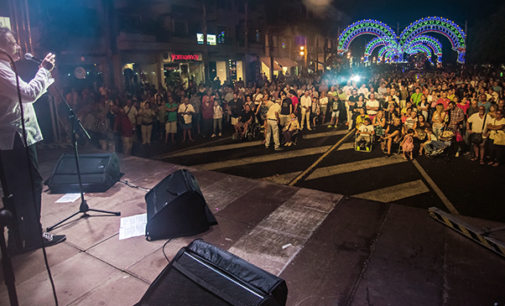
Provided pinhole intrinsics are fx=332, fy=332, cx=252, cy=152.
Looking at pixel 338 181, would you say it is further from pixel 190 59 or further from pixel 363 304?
pixel 190 59

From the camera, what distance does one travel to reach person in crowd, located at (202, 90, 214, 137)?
1284 cm

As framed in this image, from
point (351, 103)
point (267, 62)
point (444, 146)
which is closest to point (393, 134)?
point (444, 146)

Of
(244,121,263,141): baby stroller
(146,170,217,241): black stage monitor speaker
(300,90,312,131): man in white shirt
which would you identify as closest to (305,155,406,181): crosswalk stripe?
(146,170,217,241): black stage monitor speaker

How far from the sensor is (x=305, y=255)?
13.5 feet

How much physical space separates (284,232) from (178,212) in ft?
4.92

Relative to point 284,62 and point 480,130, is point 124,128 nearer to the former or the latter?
point 480,130

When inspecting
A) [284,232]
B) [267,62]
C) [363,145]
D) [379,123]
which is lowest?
[284,232]

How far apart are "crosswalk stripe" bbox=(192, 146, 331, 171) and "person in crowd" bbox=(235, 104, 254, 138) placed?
101 inches

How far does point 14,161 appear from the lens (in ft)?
12.5

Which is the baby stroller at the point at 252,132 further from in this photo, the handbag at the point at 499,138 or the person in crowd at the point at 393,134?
the handbag at the point at 499,138

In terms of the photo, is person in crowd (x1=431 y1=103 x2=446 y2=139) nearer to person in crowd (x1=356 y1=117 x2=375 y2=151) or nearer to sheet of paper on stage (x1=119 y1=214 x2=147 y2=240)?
person in crowd (x1=356 y1=117 x2=375 y2=151)

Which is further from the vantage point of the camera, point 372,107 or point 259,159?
point 372,107

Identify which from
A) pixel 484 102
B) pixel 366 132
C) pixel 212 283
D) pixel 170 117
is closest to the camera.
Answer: pixel 212 283

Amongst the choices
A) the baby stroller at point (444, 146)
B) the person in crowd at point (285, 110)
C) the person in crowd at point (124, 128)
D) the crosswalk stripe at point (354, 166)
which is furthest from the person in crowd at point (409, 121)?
the person in crowd at point (124, 128)
